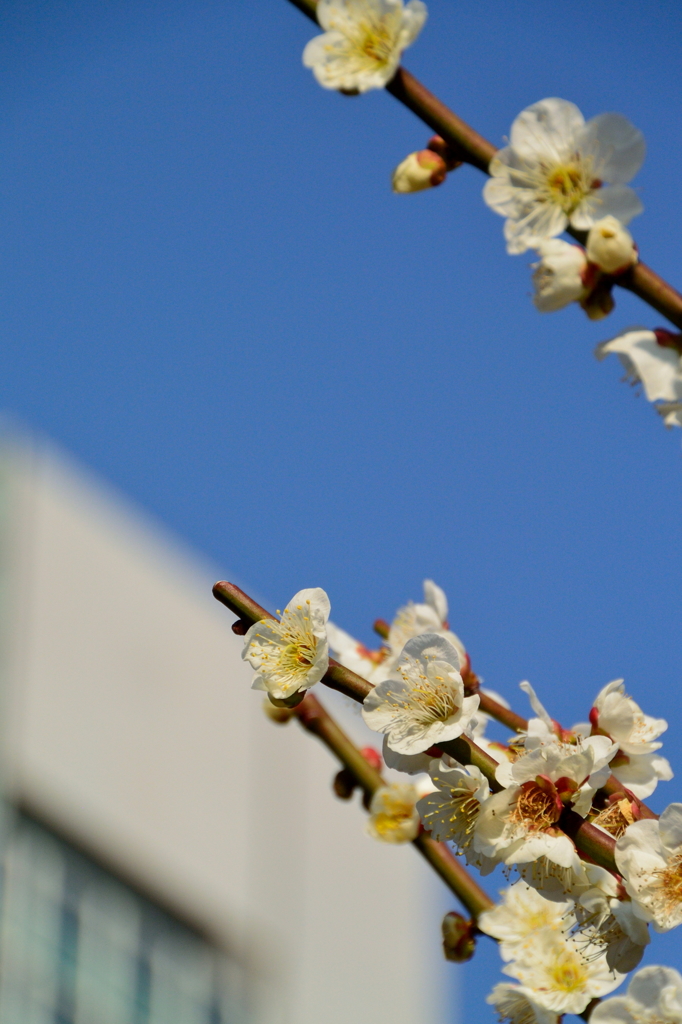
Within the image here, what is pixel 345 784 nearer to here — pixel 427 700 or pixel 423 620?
pixel 423 620

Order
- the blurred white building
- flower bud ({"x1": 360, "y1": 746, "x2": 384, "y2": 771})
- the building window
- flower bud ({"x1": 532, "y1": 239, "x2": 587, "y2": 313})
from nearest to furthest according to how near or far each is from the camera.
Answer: flower bud ({"x1": 532, "y1": 239, "x2": 587, "y2": 313}), flower bud ({"x1": 360, "y1": 746, "x2": 384, "y2": 771}), the building window, the blurred white building

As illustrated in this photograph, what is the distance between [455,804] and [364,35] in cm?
81

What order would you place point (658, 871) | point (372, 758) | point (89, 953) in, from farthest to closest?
point (89, 953)
point (372, 758)
point (658, 871)

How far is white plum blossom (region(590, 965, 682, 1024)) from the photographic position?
42.1 inches

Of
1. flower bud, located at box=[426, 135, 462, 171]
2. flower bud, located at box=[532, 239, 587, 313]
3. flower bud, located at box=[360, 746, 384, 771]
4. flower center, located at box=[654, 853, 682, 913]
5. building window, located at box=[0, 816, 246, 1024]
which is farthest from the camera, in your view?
building window, located at box=[0, 816, 246, 1024]

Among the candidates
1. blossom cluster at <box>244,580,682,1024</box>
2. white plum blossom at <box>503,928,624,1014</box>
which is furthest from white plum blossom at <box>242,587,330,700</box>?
Answer: white plum blossom at <box>503,928,624,1014</box>

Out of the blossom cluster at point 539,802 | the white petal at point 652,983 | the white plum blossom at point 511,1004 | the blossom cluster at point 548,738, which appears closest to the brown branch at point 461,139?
the blossom cluster at point 548,738

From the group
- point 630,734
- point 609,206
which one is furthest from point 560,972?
point 609,206

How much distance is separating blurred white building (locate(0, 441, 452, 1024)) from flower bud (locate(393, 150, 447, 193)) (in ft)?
30.7

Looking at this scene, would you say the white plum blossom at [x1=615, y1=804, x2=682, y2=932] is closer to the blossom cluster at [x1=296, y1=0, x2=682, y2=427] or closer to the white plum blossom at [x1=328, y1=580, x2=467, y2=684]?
the blossom cluster at [x1=296, y1=0, x2=682, y2=427]

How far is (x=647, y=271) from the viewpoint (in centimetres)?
112

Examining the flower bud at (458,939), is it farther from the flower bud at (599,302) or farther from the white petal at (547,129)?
the white petal at (547,129)

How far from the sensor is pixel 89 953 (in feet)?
34.9

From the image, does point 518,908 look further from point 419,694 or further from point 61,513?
point 61,513
